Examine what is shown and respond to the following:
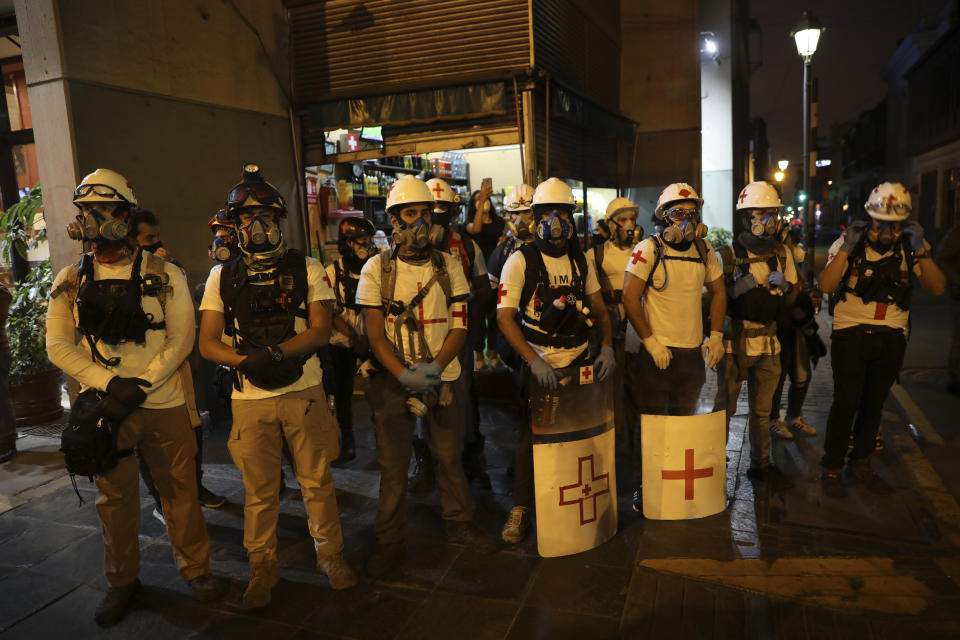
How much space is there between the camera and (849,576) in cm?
361

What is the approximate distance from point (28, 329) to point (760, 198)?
7.48 meters

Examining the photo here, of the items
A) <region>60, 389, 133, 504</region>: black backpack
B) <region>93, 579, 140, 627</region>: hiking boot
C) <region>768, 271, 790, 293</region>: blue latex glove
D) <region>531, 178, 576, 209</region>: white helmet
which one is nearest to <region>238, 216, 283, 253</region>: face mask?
<region>60, 389, 133, 504</region>: black backpack

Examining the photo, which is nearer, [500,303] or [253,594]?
[253,594]

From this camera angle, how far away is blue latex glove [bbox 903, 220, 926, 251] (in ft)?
15.0

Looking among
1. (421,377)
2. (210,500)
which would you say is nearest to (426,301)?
(421,377)

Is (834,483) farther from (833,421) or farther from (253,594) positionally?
(253,594)

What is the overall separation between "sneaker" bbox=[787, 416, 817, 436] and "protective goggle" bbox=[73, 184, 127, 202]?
19.6 feet

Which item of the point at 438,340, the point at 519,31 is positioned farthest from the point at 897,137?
the point at 438,340

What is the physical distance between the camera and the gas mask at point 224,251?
455cm

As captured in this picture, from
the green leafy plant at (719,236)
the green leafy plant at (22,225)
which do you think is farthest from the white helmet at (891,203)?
the green leafy plant at (719,236)

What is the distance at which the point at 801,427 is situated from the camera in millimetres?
6070

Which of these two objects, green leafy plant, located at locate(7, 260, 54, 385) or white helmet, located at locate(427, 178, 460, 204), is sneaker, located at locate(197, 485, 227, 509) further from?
green leafy plant, located at locate(7, 260, 54, 385)

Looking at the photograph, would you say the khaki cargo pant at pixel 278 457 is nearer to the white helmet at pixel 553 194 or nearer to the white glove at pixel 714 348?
the white helmet at pixel 553 194

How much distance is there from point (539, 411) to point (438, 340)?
2.51ft
